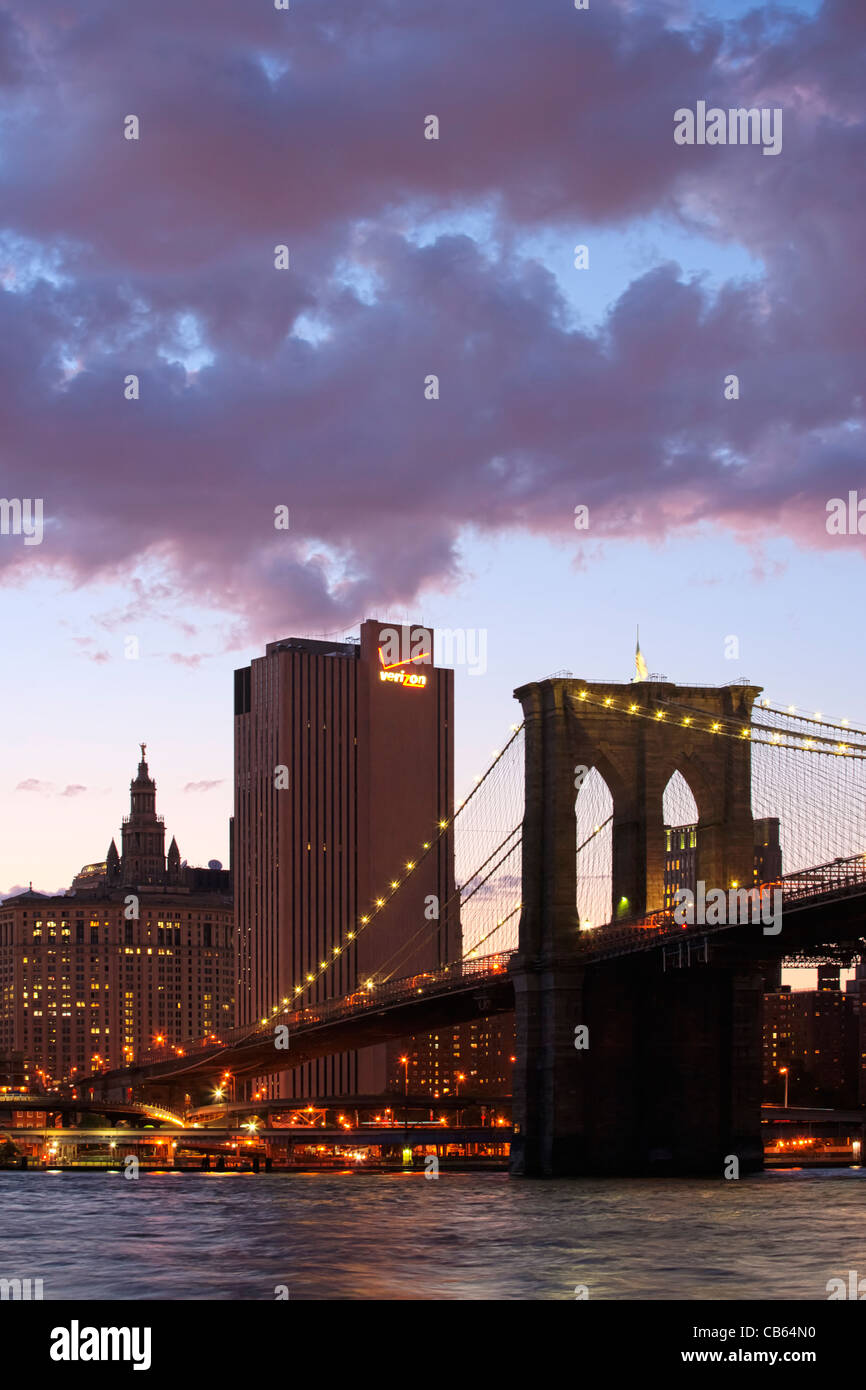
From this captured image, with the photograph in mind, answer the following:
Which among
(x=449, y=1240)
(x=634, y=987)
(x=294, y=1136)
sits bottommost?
(x=294, y=1136)

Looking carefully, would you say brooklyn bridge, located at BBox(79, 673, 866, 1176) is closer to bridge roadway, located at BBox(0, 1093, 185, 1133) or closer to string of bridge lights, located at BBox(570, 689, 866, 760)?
string of bridge lights, located at BBox(570, 689, 866, 760)

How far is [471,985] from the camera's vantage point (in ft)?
317

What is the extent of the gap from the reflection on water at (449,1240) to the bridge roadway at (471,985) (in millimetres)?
9346

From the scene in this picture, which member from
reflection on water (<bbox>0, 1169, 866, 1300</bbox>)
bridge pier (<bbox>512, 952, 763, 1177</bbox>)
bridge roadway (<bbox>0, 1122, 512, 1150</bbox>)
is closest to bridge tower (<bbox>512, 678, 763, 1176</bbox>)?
bridge pier (<bbox>512, 952, 763, 1177</bbox>)

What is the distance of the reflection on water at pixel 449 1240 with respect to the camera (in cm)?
4556

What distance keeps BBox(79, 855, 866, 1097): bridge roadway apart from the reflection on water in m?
9.35

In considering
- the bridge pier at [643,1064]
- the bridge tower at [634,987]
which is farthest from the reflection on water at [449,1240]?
the bridge tower at [634,987]

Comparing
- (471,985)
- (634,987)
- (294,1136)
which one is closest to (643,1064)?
(634,987)

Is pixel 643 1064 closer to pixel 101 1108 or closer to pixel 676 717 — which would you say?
pixel 676 717

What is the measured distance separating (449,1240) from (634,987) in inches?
1255

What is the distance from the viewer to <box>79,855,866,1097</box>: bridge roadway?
7519 centimetres
